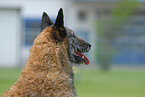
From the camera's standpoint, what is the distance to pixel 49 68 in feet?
14.2

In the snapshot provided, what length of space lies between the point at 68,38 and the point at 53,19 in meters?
30.5

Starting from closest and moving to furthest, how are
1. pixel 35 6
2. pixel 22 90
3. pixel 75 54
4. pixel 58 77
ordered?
pixel 22 90 < pixel 58 77 < pixel 75 54 < pixel 35 6

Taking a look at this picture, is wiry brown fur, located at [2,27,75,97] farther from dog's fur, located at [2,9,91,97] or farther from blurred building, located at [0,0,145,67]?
blurred building, located at [0,0,145,67]

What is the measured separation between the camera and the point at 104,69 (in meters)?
30.5

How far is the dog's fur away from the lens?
13.4ft

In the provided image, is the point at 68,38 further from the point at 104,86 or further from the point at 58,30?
the point at 104,86

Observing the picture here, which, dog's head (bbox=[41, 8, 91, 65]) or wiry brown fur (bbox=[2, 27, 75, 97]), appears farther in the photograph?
dog's head (bbox=[41, 8, 91, 65])

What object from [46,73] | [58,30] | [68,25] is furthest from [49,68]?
[68,25]

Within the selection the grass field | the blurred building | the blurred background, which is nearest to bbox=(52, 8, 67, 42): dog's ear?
the grass field

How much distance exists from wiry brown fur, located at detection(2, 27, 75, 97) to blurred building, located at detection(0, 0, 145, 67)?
30.7 meters

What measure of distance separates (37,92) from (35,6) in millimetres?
32271

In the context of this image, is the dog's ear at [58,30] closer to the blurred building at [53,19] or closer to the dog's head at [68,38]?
the dog's head at [68,38]

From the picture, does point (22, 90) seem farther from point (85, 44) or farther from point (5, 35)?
point (5, 35)

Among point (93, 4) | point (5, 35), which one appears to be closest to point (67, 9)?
point (93, 4)
